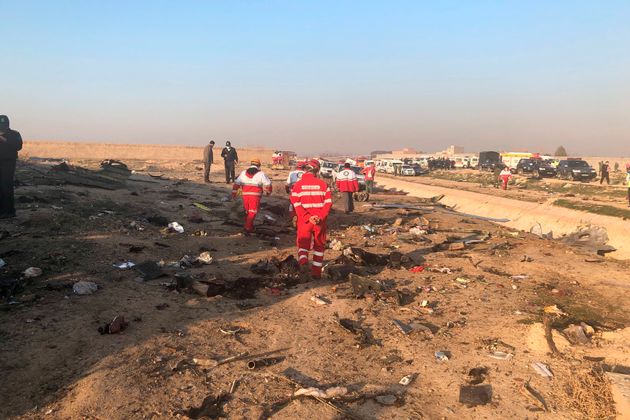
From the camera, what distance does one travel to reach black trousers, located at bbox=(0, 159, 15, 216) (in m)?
8.83

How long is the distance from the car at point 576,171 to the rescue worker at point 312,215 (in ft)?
101

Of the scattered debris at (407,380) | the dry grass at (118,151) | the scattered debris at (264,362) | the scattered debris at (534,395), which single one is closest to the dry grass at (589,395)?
the scattered debris at (534,395)

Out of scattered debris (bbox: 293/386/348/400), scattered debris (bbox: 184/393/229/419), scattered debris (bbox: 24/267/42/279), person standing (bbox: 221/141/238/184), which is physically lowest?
scattered debris (bbox: 184/393/229/419)

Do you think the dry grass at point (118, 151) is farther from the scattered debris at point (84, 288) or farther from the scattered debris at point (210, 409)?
the scattered debris at point (210, 409)

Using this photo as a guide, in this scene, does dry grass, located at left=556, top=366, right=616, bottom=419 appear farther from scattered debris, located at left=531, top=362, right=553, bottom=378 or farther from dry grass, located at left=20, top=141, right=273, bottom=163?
dry grass, located at left=20, top=141, right=273, bottom=163

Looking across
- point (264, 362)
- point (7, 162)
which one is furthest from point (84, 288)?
point (7, 162)

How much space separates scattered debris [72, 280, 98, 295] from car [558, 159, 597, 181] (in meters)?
33.9

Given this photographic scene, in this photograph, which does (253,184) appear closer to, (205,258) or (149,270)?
(205,258)

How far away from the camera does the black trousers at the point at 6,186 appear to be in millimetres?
8828

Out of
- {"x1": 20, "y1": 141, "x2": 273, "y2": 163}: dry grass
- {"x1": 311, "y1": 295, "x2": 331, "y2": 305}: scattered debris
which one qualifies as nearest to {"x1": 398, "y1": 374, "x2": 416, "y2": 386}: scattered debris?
{"x1": 311, "y1": 295, "x2": 331, "y2": 305}: scattered debris

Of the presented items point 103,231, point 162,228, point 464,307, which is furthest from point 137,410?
point 162,228

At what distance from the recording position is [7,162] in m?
8.88

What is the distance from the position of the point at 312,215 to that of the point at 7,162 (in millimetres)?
6384

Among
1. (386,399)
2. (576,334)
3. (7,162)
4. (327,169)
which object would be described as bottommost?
(386,399)
